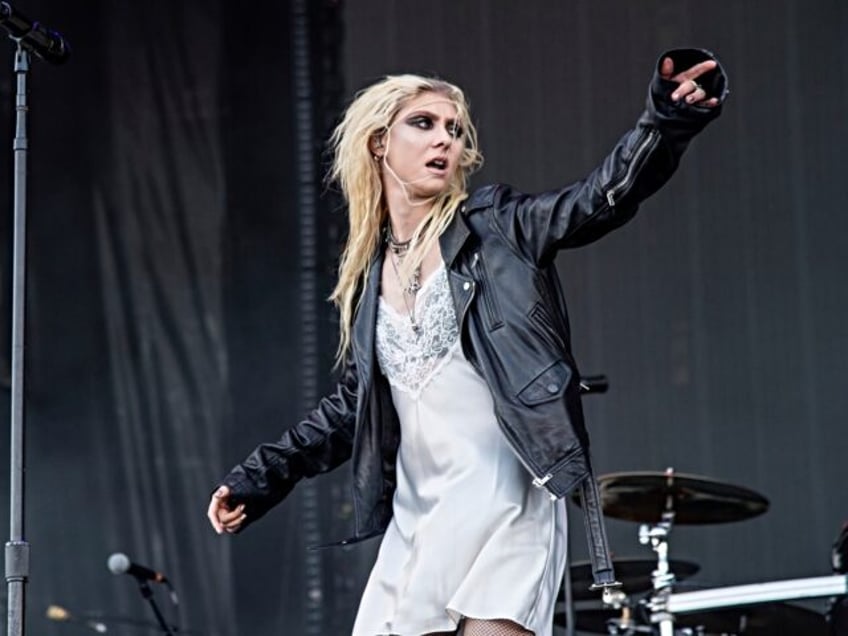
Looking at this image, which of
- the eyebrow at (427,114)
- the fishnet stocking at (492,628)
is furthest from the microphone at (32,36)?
the fishnet stocking at (492,628)

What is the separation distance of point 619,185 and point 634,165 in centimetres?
6

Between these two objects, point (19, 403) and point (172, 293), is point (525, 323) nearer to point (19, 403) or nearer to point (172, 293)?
point (19, 403)

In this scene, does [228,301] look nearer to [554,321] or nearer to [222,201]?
[222,201]

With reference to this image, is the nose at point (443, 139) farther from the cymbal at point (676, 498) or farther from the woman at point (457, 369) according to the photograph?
the cymbal at point (676, 498)

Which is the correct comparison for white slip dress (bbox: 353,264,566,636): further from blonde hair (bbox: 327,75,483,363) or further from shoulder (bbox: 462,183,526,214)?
blonde hair (bbox: 327,75,483,363)

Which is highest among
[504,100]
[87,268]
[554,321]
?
[504,100]

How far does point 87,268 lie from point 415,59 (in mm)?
1568

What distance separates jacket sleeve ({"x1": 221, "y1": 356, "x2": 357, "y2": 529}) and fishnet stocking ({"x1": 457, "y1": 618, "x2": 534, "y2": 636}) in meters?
0.73

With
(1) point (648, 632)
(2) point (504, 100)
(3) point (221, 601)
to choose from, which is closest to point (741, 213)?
(2) point (504, 100)

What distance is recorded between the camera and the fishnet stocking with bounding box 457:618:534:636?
3.45 metres

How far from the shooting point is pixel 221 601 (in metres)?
6.69

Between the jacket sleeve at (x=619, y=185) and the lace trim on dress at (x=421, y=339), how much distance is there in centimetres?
20

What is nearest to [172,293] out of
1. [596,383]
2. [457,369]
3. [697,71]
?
[596,383]

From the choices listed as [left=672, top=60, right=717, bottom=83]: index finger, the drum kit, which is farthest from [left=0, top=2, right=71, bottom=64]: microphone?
the drum kit
